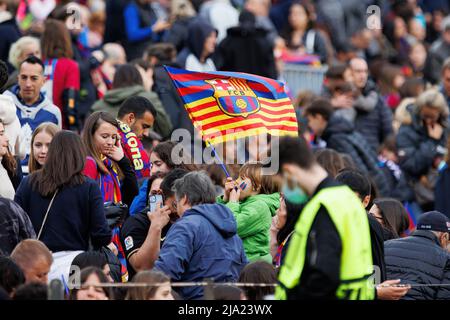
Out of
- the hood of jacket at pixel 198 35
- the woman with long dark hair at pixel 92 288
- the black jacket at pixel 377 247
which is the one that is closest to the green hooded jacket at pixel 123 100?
the hood of jacket at pixel 198 35

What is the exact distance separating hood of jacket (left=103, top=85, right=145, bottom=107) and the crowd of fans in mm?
18

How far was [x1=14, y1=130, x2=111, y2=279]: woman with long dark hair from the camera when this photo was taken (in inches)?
401

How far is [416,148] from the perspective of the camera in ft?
52.8

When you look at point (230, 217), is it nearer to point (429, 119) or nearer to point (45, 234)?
point (45, 234)

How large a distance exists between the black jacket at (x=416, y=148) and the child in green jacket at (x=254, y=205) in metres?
4.91

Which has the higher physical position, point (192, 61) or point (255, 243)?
point (192, 61)

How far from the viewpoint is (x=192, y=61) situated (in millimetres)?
17844

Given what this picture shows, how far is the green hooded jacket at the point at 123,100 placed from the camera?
14141mm

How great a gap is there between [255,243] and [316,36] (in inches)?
428

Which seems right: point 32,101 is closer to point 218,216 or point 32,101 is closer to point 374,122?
point 218,216

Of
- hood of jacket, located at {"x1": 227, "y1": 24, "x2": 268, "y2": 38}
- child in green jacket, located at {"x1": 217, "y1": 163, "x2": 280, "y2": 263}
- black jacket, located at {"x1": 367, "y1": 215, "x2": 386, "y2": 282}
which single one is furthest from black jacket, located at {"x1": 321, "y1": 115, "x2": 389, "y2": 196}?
black jacket, located at {"x1": 367, "y1": 215, "x2": 386, "y2": 282}

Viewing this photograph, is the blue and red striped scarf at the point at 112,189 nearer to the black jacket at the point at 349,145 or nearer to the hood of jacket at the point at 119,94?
the hood of jacket at the point at 119,94
